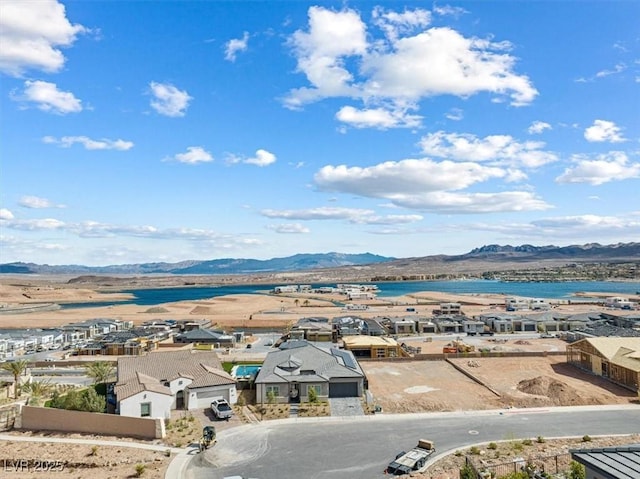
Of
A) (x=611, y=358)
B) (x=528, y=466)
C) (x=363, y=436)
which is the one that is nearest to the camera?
(x=528, y=466)

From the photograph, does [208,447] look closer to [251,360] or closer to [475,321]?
[251,360]

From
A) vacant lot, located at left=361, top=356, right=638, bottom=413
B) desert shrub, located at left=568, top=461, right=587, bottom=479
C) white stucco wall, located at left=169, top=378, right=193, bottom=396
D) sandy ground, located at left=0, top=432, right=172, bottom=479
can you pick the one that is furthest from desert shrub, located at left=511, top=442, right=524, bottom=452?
white stucco wall, located at left=169, top=378, right=193, bottom=396

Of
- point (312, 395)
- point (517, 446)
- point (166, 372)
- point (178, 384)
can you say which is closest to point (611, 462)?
point (517, 446)

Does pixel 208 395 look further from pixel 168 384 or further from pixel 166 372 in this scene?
pixel 166 372

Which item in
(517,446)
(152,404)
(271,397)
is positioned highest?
(152,404)

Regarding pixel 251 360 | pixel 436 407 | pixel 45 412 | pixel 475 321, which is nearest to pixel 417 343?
pixel 475 321

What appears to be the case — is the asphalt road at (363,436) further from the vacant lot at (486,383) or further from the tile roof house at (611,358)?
the tile roof house at (611,358)
